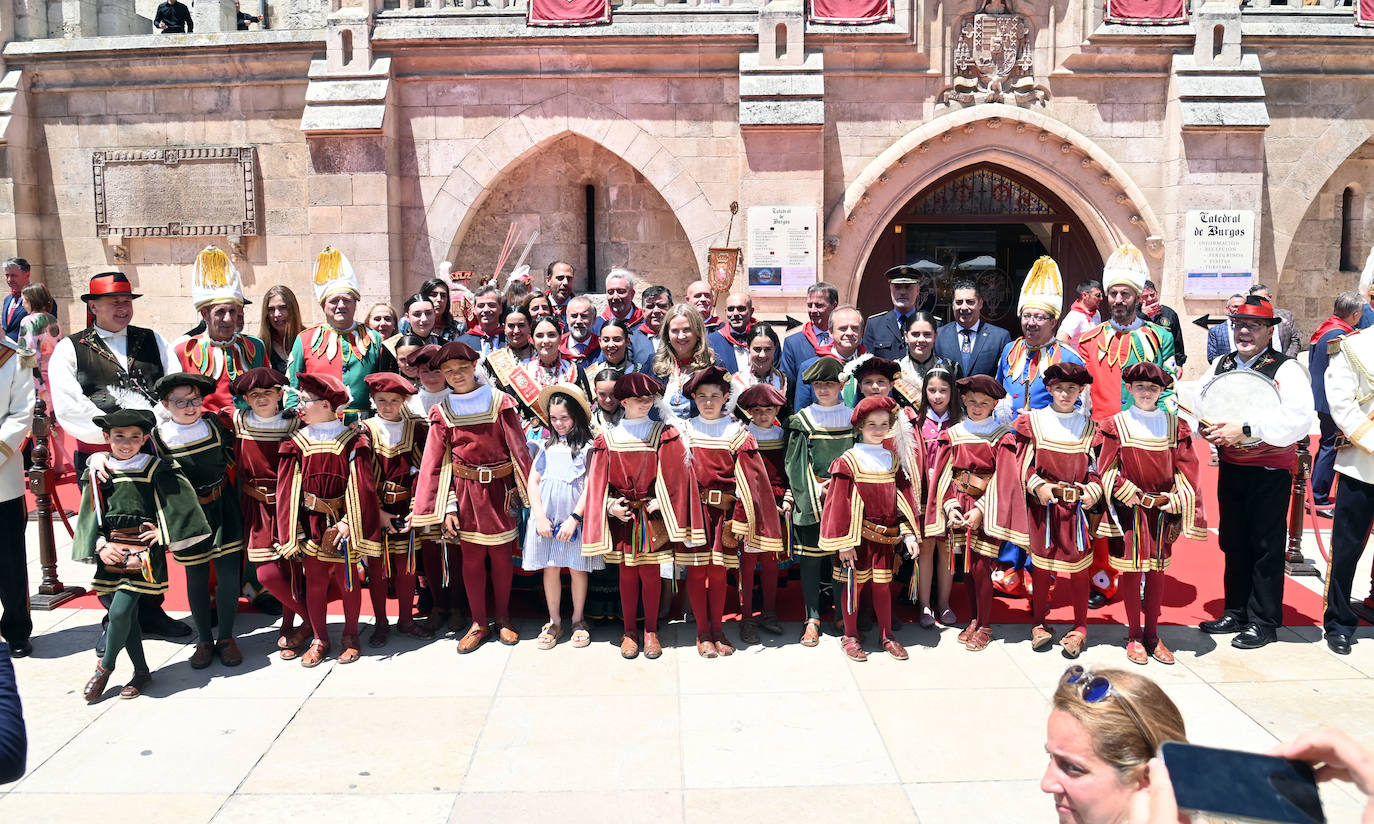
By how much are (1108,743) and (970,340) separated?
481 centimetres

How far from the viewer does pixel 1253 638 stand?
214 inches

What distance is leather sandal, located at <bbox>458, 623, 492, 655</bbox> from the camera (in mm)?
5398

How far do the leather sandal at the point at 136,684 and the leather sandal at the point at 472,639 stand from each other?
1582mm

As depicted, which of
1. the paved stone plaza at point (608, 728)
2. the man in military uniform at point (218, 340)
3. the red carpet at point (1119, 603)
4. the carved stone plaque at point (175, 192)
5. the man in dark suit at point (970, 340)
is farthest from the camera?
the carved stone plaque at point (175, 192)

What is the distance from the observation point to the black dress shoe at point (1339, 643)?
5.34 metres

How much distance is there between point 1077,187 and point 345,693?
1016 cm

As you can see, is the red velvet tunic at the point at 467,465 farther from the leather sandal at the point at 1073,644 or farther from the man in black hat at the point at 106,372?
the leather sandal at the point at 1073,644

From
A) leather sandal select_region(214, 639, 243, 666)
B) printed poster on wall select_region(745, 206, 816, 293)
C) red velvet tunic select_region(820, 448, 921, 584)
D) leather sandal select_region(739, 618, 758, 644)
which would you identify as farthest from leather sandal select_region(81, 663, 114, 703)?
printed poster on wall select_region(745, 206, 816, 293)

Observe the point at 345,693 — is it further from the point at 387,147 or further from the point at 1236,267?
the point at 1236,267

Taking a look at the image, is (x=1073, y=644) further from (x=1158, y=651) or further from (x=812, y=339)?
(x=812, y=339)

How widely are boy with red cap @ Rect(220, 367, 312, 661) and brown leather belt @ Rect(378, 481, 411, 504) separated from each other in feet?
1.89

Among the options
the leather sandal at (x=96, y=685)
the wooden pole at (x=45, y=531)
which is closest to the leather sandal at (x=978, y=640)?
the leather sandal at (x=96, y=685)

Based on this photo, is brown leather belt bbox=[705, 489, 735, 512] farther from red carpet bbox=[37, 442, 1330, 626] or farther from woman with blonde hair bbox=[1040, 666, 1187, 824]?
woman with blonde hair bbox=[1040, 666, 1187, 824]

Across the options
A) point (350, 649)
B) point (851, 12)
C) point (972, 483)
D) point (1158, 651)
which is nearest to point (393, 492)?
point (350, 649)
